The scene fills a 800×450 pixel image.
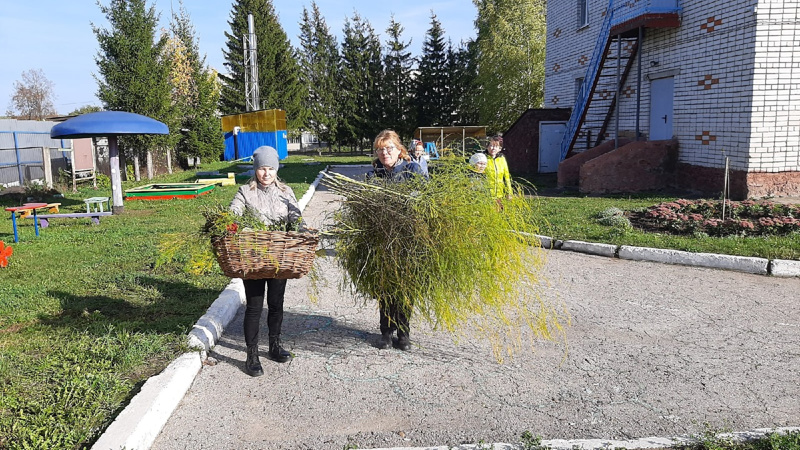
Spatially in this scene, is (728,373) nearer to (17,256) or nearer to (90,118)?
(17,256)

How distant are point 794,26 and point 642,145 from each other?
3.78 m

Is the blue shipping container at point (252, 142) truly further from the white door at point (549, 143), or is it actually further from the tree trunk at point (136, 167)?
the white door at point (549, 143)

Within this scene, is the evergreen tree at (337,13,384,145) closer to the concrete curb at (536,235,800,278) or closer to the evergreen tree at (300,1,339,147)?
the evergreen tree at (300,1,339,147)

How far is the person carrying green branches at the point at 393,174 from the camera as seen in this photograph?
14.4 feet

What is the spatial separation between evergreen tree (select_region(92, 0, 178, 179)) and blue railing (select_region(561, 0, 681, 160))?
15056 millimetres

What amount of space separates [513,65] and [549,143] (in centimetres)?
1717

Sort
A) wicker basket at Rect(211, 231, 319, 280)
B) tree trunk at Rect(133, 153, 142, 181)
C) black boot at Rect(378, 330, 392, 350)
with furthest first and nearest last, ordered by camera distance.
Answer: tree trunk at Rect(133, 153, 142, 181) → black boot at Rect(378, 330, 392, 350) → wicker basket at Rect(211, 231, 319, 280)

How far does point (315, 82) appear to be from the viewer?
50312mm

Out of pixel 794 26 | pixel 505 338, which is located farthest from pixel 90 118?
pixel 794 26

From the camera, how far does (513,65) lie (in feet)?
118

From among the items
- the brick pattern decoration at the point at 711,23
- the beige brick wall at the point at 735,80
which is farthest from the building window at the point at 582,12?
the brick pattern decoration at the point at 711,23

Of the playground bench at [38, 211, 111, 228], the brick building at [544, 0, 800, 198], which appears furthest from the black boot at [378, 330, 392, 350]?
the brick building at [544, 0, 800, 198]

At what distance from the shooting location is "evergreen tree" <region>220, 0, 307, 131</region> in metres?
45.4

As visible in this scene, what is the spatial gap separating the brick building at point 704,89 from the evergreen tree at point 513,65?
17.3 metres
